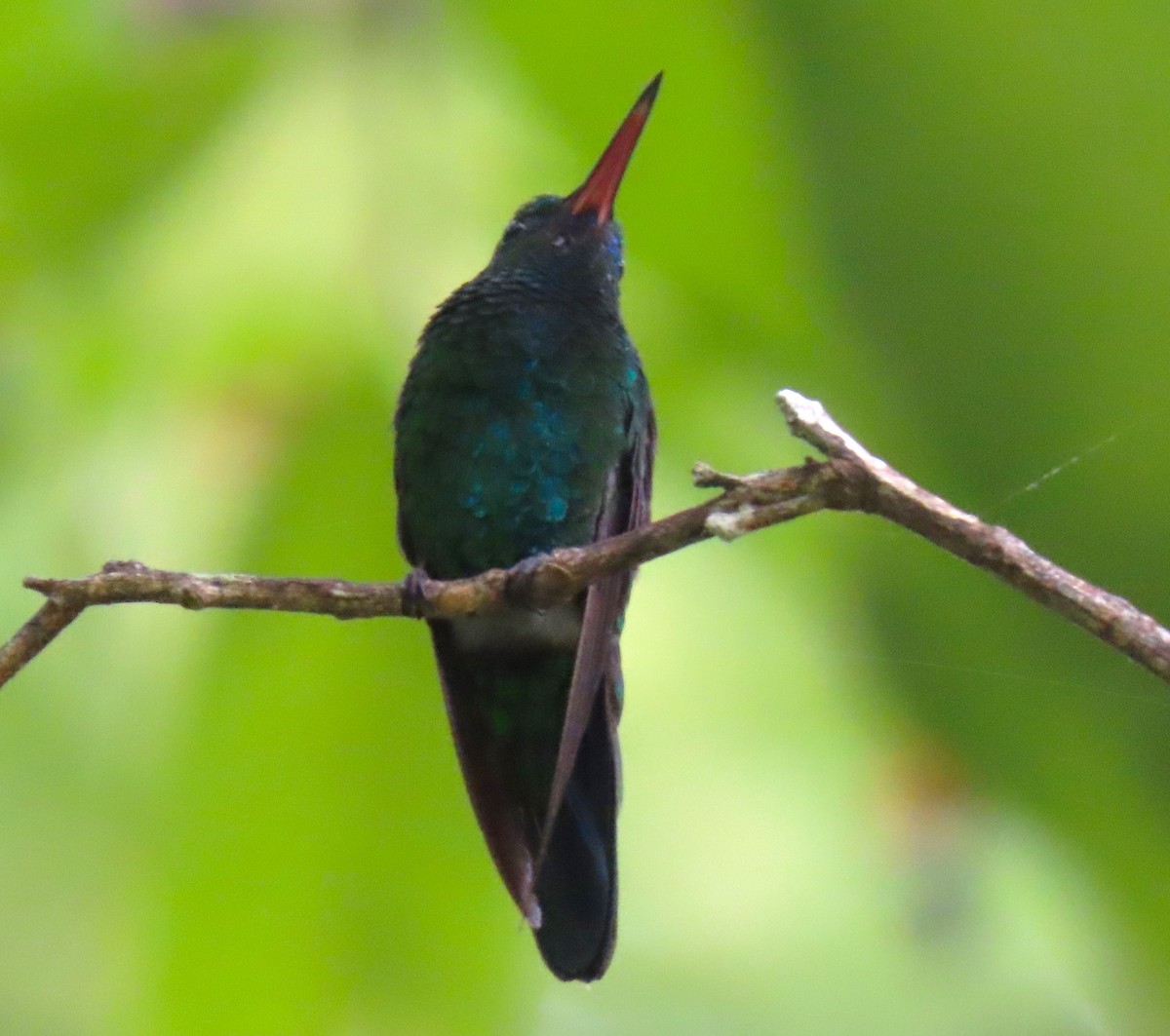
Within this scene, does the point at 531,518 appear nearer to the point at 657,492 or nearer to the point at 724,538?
the point at 657,492

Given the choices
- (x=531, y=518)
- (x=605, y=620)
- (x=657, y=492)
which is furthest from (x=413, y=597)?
(x=657, y=492)

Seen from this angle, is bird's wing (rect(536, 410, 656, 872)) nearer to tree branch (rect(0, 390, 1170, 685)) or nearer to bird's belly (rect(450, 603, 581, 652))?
bird's belly (rect(450, 603, 581, 652))

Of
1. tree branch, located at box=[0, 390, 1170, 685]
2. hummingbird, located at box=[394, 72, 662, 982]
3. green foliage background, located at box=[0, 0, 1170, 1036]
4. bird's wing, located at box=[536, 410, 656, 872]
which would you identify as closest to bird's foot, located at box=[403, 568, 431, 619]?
tree branch, located at box=[0, 390, 1170, 685]

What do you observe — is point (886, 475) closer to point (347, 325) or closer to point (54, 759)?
point (347, 325)

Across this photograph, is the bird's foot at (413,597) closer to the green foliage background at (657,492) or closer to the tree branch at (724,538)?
the tree branch at (724,538)

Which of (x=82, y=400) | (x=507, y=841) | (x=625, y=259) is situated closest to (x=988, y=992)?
(x=507, y=841)

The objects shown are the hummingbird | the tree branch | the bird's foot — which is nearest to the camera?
the tree branch

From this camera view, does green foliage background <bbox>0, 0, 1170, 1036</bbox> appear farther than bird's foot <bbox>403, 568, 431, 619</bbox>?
Yes

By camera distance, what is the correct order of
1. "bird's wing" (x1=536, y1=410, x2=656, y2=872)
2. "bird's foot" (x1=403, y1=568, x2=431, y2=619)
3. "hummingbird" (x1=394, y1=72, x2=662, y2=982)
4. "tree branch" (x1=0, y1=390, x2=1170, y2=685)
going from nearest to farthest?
"tree branch" (x1=0, y1=390, x2=1170, y2=685), "bird's foot" (x1=403, y1=568, x2=431, y2=619), "bird's wing" (x1=536, y1=410, x2=656, y2=872), "hummingbird" (x1=394, y1=72, x2=662, y2=982)
